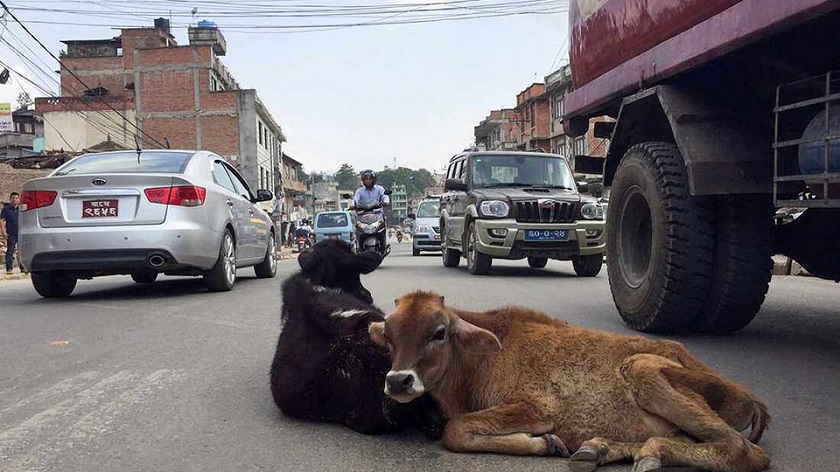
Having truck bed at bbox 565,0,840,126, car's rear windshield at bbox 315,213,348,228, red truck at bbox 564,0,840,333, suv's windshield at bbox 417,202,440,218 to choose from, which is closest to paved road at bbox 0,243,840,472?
red truck at bbox 564,0,840,333

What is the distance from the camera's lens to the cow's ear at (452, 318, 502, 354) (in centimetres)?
275

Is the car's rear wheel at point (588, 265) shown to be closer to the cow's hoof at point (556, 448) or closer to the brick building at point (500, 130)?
the cow's hoof at point (556, 448)

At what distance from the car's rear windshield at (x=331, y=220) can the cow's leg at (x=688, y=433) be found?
1139 inches

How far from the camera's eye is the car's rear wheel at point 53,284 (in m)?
7.97

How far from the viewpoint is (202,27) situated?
49.5 meters

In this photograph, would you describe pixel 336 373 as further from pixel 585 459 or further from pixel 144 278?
pixel 144 278

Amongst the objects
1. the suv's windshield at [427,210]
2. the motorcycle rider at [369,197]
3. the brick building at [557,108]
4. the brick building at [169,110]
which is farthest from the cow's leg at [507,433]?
the brick building at [169,110]

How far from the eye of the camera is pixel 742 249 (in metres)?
4.85

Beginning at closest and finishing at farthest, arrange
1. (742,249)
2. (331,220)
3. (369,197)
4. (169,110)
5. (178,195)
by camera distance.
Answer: (742,249) < (178,195) < (369,197) < (331,220) < (169,110)

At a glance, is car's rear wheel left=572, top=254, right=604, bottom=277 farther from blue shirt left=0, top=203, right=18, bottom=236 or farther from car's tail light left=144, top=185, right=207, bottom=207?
blue shirt left=0, top=203, right=18, bottom=236

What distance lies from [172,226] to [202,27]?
4654 cm

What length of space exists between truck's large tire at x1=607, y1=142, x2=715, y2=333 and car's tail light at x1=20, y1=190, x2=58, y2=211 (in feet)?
19.7

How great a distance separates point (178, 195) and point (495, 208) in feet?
15.6

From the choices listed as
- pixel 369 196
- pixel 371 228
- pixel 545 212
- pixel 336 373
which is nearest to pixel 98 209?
pixel 371 228
